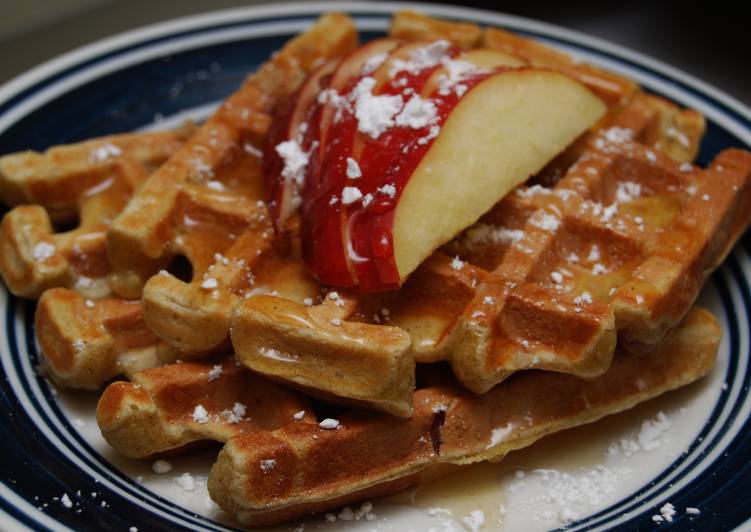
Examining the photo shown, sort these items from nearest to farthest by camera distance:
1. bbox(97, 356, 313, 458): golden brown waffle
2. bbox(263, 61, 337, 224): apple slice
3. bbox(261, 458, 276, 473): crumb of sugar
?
bbox(261, 458, 276, 473): crumb of sugar
bbox(97, 356, 313, 458): golden brown waffle
bbox(263, 61, 337, 224): apple slice

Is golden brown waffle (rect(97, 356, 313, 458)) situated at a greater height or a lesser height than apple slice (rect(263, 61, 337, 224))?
lesser

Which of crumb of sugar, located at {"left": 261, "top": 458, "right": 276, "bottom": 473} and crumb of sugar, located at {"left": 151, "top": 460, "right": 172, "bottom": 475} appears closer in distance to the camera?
crumb of sugar, located at {"left": 261, "top": 458, "right": 276, "bottom": 473}

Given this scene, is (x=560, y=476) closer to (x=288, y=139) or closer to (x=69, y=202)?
(x=288, y=139)

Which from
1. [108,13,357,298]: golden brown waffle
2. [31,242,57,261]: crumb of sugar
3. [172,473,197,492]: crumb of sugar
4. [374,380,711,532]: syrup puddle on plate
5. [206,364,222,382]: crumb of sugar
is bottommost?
[374,380,711,532]: syrup puddle on plate

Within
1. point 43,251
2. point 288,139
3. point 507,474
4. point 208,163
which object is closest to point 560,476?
point 507,474

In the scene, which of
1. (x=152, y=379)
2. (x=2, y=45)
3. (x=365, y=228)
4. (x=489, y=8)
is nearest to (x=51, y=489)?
(x=152, y=379)

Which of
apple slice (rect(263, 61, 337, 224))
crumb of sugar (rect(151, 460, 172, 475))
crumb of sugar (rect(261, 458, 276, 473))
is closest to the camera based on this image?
crumb of sugar (rect(261, 458, 276, 473))

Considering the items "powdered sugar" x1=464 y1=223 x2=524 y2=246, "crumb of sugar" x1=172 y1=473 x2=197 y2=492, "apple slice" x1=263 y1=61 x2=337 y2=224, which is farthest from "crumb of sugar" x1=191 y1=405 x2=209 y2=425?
"powdered sugar" x1=464 y1=223 x2=524 y2=246

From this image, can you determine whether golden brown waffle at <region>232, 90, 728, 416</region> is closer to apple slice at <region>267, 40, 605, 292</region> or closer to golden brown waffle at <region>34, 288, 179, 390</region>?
apple slice at <region>267, 40, 605, 292</region>

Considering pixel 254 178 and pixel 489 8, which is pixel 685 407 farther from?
pixel 489 8
